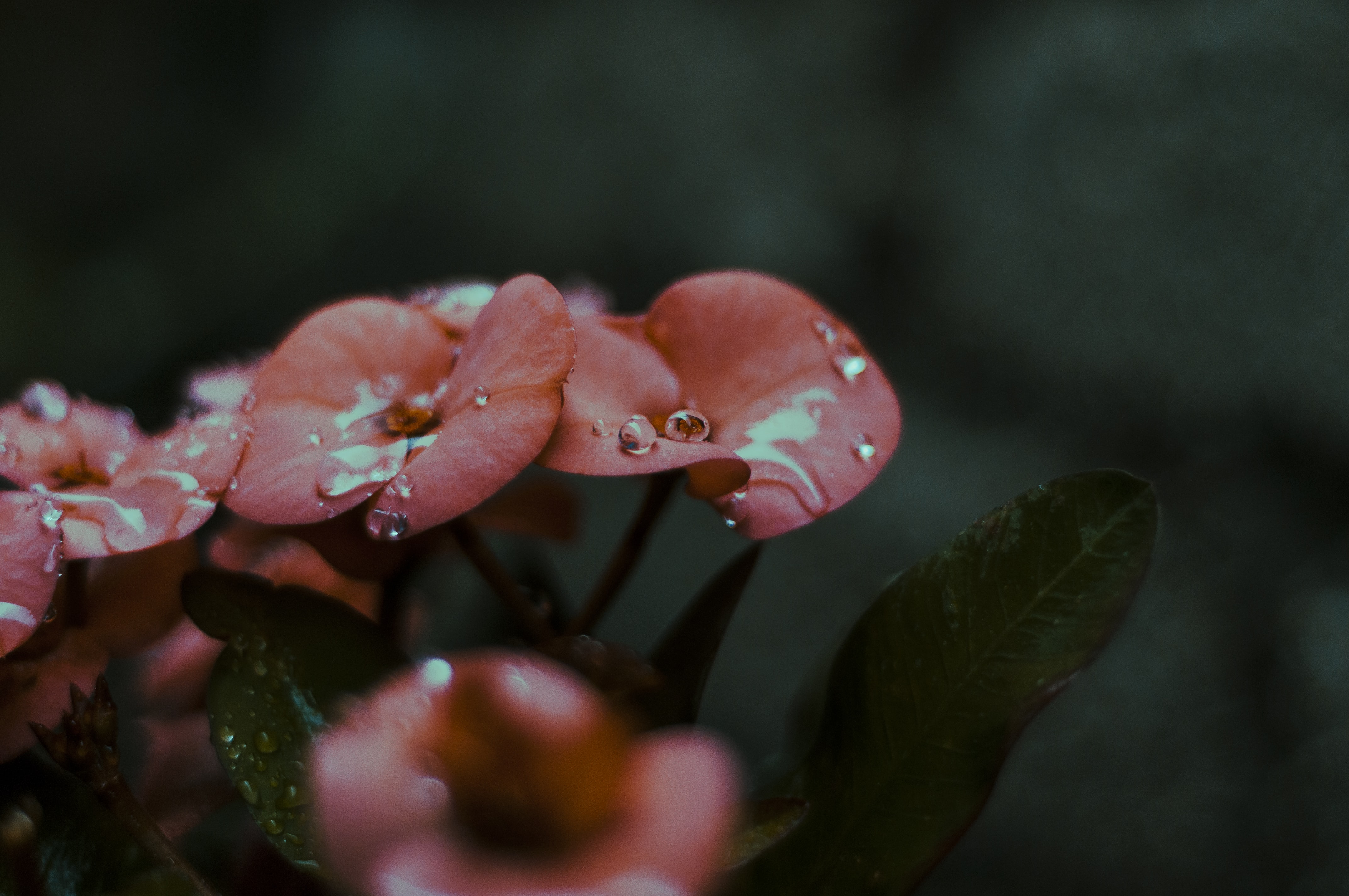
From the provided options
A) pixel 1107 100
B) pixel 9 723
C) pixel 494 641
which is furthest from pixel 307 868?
pixel 1107 100

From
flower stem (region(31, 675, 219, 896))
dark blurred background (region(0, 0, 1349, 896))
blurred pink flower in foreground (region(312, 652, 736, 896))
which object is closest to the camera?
blurred pink flower in foreground (region(312, 652, 736, 896))

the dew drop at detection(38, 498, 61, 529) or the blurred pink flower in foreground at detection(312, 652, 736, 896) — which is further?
the dew drop at detection(38, 498, 61, 529)

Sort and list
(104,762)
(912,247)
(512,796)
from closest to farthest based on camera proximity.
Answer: (512,796), (104,762), (912,247)

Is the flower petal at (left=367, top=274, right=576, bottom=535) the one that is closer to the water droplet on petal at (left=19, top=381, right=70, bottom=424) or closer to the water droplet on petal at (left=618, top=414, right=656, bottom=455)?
the water droplet on petal at (left=618, top=414, right=656, bottom=455)

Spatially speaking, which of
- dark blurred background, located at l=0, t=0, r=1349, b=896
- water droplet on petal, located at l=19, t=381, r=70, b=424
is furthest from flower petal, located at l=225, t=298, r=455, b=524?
dark blurred background, located at l=0, t=0, r=1349, b=896

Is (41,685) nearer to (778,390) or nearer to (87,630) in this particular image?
(87,630)

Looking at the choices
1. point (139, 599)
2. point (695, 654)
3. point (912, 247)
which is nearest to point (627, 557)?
point (695, 654)
